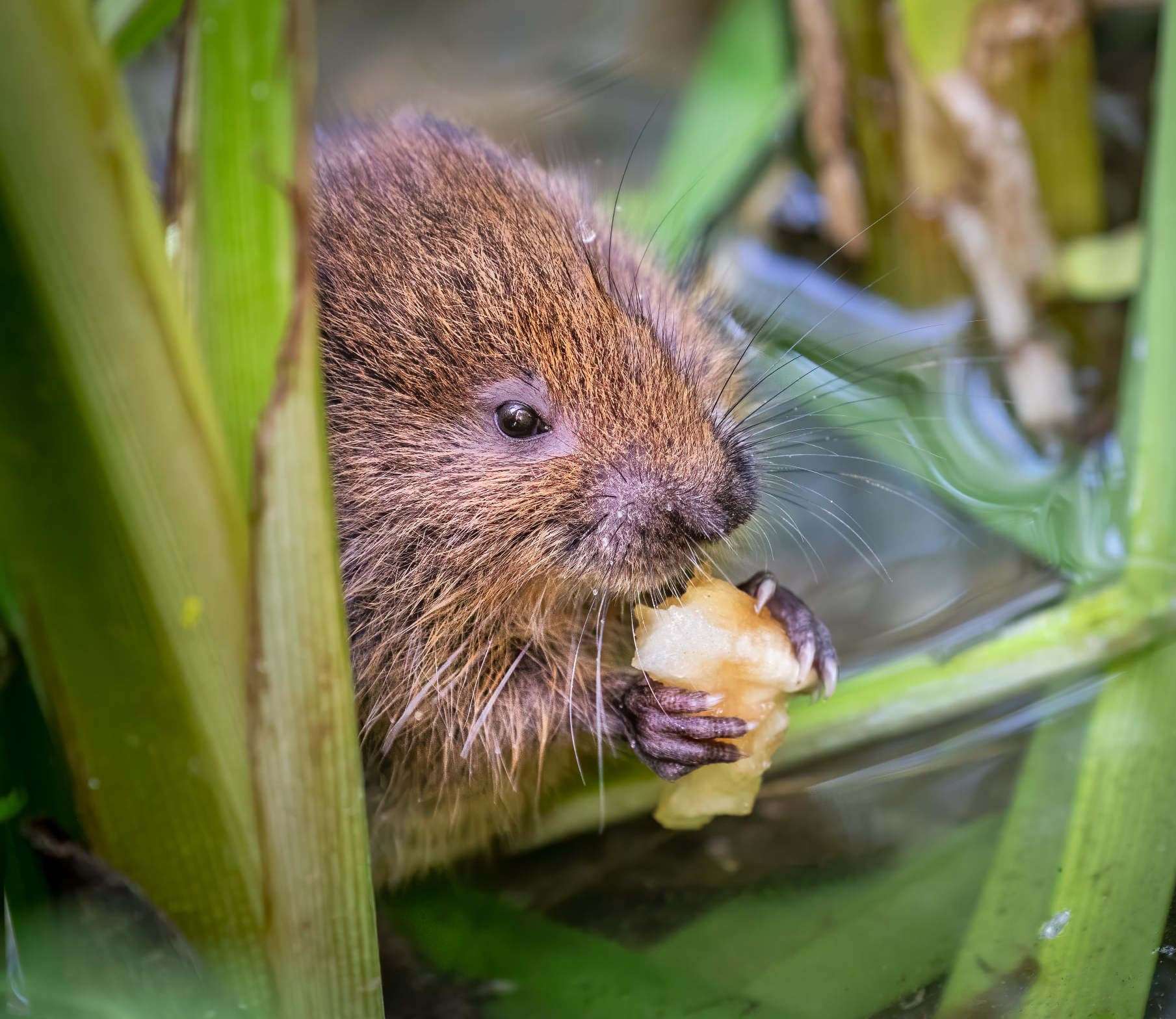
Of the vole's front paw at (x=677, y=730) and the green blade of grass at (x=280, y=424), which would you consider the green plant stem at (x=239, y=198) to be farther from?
the vole's front paw at (x=677, y=730)

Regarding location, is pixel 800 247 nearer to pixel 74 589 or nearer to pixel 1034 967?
pixel 1034 967

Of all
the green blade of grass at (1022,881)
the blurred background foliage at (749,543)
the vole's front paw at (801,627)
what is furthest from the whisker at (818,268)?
the green blade of grass at (1022,881)

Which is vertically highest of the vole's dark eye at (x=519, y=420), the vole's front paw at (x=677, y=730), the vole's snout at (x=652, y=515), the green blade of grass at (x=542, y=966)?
the vole's dark eye at (x=519, y=420)

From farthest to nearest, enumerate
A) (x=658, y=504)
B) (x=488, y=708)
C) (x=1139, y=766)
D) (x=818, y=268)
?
1. (x=818, y=268)
2. (x=1139, y=766)
3. (x=488, y=708)
4. (x=658, y=504)

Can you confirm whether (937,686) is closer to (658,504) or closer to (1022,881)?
(1022,881)

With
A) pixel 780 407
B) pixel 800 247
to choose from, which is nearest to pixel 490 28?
pixel 800 247

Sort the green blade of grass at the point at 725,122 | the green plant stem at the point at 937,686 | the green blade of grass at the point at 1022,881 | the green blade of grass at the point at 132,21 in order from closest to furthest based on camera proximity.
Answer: the green blade of grass at the point at 132,21 → the green blade of grass at the point at 1022,881 → the green plant stem at the point at 937,686 → the green blade of grass at the point at 725,122

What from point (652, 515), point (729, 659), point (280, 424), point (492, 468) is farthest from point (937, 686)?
point (280, 424)
